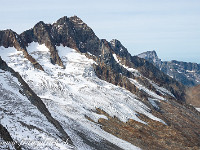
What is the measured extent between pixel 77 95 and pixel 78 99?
10.1 feet

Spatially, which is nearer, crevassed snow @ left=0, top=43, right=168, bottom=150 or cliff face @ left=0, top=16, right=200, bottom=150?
cliff face @ left=0, top=16, right=200, bottom=150

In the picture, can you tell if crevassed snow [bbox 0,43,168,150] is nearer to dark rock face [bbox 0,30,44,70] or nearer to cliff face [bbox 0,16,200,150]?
cliff face [bbox 0,16,200,150]

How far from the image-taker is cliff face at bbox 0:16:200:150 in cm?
3697

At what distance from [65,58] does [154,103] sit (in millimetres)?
46553

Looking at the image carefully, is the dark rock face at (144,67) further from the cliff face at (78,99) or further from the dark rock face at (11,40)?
the dark rock face at (11,40)

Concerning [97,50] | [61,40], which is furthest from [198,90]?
[61,40]

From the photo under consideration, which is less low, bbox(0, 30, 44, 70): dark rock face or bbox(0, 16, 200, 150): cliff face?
bbox(0, 30, 44, 70): dark rock face

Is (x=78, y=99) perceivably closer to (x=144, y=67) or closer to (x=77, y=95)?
(x=77, y=95)

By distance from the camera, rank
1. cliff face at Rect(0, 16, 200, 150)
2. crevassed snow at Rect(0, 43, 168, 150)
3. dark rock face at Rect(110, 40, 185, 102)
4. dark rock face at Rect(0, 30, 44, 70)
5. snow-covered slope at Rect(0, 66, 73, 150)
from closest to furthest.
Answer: snow-covered slope at Rect(0, 66, 73, 150) < cliff face at Rect(0, 16, 200, 150) < crevassed snow at Rect(0, 43, 168, 150) < dark rock face at Rect(0, 30, 44, 70) < dark rock face at Rect(110, 40, 185, 102)

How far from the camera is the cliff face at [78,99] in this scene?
121 ft

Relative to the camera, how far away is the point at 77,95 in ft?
243

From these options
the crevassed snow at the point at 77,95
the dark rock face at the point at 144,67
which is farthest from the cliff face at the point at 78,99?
the dark rock face at the point at 144,67

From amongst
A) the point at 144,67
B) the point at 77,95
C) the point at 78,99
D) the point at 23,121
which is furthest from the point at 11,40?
the point at 144,67

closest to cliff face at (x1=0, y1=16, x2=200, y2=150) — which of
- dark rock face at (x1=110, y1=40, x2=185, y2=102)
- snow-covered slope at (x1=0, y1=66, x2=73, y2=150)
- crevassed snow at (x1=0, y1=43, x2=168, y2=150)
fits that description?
crevassed snow at (x1=0, y1=43, x2=168, y2=150)
